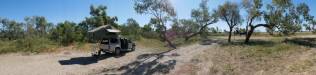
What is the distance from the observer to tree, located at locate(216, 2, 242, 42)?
1587 inches

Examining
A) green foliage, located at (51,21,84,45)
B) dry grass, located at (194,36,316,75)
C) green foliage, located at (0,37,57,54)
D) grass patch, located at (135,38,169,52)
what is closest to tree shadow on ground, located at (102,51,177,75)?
dry grass, located at (194,36,316,75)

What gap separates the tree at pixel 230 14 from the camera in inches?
1587

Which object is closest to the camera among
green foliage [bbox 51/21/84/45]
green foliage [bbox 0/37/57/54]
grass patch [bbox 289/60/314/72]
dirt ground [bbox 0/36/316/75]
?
grass patch [bbox 289/60/314/72]

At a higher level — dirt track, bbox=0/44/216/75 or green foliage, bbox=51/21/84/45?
green foliage, bbox=51/21/84/45

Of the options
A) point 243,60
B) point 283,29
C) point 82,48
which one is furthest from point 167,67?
point 283,29

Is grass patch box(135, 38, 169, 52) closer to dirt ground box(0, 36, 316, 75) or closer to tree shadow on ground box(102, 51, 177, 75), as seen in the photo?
dirt ground box(0, 36, 316, 75)

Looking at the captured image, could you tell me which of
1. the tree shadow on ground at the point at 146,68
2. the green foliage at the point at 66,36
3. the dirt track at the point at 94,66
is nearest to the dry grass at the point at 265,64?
the dirt track at the point at 94,66

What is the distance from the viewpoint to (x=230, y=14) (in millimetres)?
40906

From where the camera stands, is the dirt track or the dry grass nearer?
the dry grass

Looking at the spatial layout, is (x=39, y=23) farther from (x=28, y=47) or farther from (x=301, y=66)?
(x=301, y=66)

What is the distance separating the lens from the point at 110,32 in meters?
32.8

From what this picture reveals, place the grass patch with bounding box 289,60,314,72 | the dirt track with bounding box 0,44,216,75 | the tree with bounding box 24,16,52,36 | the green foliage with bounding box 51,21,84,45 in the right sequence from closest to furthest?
the grass patch with bounding box 289,60,314,72 < the dirt track with bounding box 0,44,216,75 < the green foliage with bounding box 51,21,84,45 < the tree with bounding box 24,16,52,36

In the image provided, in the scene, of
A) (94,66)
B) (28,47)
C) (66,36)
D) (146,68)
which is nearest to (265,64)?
(146,68)

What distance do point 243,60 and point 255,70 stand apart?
349cm
